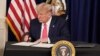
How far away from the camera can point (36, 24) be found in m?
3.07

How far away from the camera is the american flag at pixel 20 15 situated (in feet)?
10.1

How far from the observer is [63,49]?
2.20m

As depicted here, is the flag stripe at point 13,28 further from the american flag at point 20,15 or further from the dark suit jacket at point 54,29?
the dark suit jacket at point 54,29

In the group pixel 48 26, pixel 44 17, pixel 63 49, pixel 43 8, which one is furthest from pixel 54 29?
pixel 63 49

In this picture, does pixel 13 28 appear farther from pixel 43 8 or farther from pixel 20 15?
pixel 43 8

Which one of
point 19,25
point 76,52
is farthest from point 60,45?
point 19,25

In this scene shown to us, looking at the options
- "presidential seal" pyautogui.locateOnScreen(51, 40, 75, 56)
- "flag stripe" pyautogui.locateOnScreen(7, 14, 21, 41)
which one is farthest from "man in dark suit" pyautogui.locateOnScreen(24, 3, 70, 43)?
"presidential seal" pyautogui.locateOnScreen(51, 40, 75, 56)

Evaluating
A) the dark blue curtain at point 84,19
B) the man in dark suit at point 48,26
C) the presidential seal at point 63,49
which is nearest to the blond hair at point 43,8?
the man in dark suit at point 48,26

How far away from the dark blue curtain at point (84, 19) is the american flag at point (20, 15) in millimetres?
525

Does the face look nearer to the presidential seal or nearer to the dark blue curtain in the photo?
the dark blue curtain

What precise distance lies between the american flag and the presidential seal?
0.97 meters

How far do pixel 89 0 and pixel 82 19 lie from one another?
269 mm

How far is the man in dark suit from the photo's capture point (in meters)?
3.01

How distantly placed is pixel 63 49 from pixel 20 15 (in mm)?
1110
